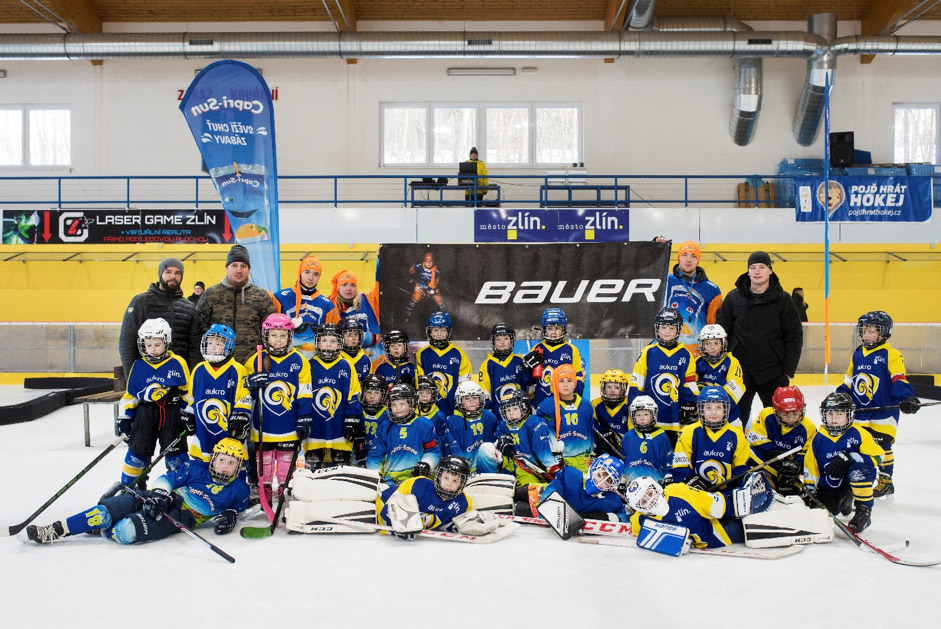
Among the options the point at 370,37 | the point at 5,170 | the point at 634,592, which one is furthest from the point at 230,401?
the point at 5,170

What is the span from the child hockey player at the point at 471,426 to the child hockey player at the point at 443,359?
→ 683mm

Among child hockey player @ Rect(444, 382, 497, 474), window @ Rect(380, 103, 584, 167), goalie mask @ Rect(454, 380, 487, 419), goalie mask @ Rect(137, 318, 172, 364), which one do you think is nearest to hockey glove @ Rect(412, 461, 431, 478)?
child hockey player @ Rect(444, 382, 497, 474)

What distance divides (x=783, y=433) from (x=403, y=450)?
101 inches

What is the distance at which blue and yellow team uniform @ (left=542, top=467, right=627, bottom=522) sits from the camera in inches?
182

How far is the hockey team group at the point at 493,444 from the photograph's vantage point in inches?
168

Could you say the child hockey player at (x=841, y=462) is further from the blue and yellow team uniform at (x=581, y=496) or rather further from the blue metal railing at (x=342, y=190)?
the blue metal railing at (x=342, y=190)

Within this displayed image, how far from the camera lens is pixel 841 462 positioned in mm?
4582

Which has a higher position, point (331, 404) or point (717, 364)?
point (717, 364)

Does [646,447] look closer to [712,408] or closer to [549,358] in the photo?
[712,408]

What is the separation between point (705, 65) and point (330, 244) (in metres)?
9.48

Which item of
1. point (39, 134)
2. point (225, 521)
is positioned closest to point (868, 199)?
point (225, 521)

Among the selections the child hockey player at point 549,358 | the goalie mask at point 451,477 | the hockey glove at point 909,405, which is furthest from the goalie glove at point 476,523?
the hockey glove at point 909,405

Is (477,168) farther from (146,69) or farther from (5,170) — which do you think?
(5,170)

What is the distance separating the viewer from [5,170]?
1728 cm
